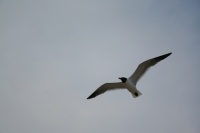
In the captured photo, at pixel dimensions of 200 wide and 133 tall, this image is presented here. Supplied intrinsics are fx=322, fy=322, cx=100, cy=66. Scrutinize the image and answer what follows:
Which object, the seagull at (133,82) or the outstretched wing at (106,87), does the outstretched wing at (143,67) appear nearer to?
the seagull at (133,82)

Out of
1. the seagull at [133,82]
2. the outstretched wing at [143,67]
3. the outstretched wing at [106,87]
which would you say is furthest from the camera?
the outstretched wing at [106,87]

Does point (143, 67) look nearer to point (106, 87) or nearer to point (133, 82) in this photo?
point (133, 82)

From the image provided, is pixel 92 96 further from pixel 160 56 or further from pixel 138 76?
pixel 160 56

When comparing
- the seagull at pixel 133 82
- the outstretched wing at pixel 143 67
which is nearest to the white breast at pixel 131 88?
the seagull at pixel 133 82

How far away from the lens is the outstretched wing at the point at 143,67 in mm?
18609

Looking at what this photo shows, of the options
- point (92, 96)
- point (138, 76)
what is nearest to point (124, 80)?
point (138, 76)

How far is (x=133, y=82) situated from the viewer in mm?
19469

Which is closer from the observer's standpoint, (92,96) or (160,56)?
(160,56)

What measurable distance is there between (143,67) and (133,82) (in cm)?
115

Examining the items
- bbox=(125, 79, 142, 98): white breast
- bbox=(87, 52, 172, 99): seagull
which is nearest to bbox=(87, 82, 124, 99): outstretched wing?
bbox=(87, 52, 172, 99): seagull

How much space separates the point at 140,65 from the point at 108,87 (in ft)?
7.94

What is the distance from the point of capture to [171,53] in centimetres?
1856

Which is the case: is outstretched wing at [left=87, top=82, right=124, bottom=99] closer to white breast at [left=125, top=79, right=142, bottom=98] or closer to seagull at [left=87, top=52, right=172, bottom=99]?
seagull at [left=87, top=52, right=172, bottom=99]

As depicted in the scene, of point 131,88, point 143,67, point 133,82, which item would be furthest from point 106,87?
point 143,67
